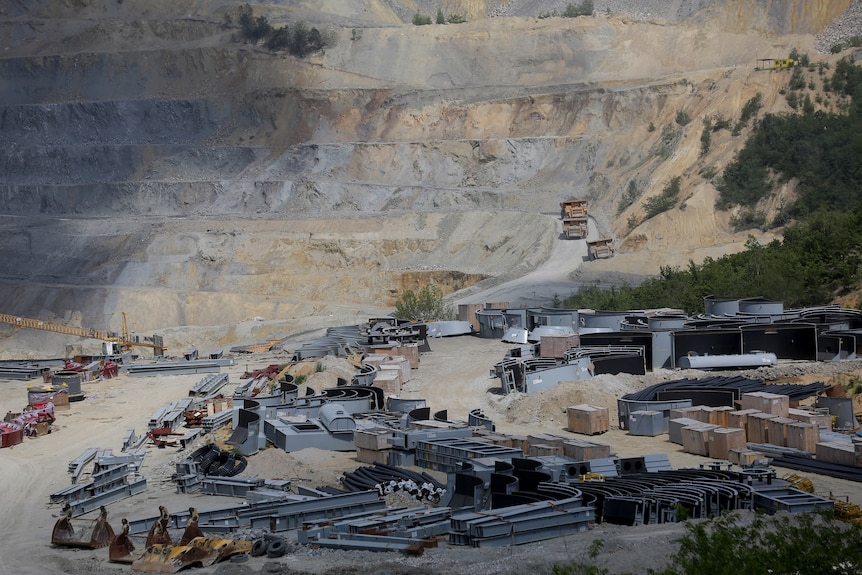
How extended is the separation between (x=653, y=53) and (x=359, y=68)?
83.5ft

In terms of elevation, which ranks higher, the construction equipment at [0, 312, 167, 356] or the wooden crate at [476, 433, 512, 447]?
the construction equipment at [0, 312, 167, 356]

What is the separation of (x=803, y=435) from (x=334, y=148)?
223 feet

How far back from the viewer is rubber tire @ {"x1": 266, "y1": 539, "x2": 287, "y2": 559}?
17406 mm

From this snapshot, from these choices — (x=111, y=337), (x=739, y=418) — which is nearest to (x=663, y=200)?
(x=111, y=337)

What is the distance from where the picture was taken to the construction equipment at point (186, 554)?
17047 mm

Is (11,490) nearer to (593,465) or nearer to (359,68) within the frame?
(593,465)

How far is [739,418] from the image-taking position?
85.5ft

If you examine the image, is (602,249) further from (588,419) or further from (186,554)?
(186,554)

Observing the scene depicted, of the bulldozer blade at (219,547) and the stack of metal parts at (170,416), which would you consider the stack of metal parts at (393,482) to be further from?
the stack of metal parts at (170,416)

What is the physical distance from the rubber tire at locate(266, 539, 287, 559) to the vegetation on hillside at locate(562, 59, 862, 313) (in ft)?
104

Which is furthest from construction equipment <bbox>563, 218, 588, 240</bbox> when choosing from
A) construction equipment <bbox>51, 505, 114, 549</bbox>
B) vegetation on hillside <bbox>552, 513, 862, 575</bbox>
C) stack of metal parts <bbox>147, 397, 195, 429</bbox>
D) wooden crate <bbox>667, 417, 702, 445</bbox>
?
vegetation on hillside <bbox>552, 513, 862, 575</bbox>

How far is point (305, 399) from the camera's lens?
100ft

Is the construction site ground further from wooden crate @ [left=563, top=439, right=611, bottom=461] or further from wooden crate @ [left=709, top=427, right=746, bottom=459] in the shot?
wooden crate @ [left=563, top=439, right=611, bottom=461]

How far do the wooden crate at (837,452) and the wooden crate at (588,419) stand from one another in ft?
19.0
